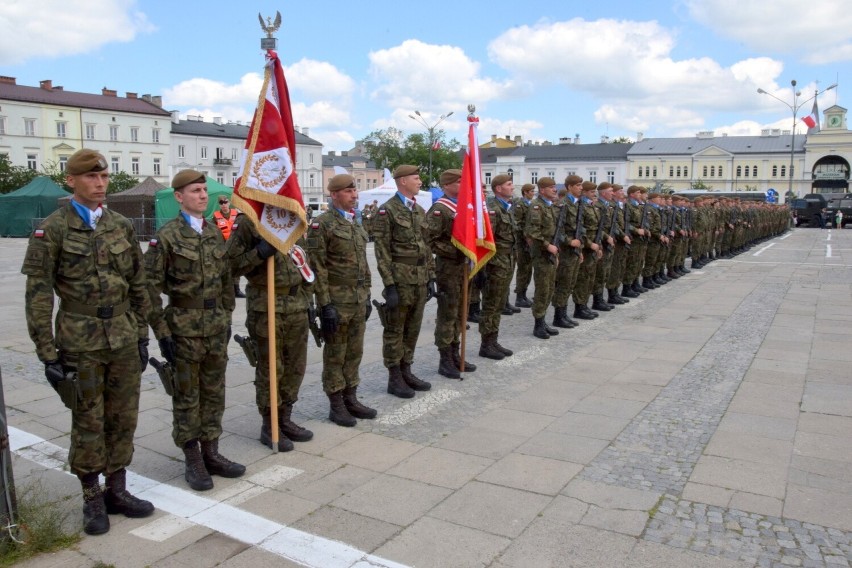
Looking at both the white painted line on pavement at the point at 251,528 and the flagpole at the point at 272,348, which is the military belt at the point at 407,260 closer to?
the flagpole at the point at 272,348

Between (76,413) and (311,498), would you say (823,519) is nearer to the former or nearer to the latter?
(311,498)

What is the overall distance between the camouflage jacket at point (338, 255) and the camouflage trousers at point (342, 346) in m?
0.09

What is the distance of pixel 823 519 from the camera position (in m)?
4.06

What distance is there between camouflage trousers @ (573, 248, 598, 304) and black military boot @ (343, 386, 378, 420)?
5551mm

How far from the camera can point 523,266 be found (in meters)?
12.4

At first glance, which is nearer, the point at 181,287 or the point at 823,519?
the point at 823,519

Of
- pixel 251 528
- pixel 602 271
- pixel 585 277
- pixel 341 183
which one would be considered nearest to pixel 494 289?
pixel 341 183

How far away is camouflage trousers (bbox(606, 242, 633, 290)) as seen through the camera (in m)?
12.4

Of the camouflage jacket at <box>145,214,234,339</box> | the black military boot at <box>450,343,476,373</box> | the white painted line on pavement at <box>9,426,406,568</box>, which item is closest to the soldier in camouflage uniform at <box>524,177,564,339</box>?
the black military boot at <box>450,343,476,373</box>

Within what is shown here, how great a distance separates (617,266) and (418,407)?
713cm

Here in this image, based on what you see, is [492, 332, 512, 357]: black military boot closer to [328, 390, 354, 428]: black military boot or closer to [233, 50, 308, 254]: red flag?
[328, 390, 354, 428]: black military boot

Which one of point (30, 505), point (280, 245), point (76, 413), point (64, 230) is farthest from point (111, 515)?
point (280, 245)

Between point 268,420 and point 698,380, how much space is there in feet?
14.4

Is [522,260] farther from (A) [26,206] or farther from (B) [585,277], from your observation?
(A) [26,206]
